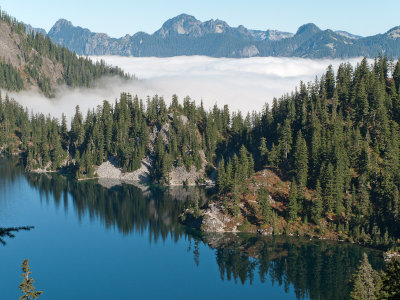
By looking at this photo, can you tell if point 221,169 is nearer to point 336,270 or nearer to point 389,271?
point 336,270

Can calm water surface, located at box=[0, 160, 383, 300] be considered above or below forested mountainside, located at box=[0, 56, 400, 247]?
below

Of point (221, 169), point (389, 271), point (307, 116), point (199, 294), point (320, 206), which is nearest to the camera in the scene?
point (389, 271)

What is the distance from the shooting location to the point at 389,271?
4641cm

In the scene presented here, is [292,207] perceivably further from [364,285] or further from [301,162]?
[364,285]

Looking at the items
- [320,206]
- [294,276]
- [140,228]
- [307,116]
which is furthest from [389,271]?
[307,116]

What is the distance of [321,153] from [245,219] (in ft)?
124

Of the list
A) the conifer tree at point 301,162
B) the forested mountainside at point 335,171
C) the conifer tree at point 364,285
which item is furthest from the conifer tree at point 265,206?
the conifer tree at point 364,285

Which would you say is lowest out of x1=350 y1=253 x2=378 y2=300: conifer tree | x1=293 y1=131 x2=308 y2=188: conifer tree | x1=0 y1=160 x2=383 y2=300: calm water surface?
x1=0 y1=160 x2=383 y2=300: calm water surface

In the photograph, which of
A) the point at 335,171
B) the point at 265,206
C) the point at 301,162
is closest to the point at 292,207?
the point at 265,206

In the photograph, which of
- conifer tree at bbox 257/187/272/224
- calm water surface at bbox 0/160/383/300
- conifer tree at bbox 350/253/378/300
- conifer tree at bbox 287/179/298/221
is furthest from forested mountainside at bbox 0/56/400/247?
conifer tree at bbox 350/253/378/300

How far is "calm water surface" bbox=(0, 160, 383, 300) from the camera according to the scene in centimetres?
10400

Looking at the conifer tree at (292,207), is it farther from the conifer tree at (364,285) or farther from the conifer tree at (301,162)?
the conifer tree at (364,285)

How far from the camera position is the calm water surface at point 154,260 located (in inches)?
4094

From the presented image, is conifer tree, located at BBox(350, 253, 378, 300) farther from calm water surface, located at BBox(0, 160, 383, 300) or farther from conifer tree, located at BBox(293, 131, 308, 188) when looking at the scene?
conifer tree, located at BBox(293, 131, 308, 188)
